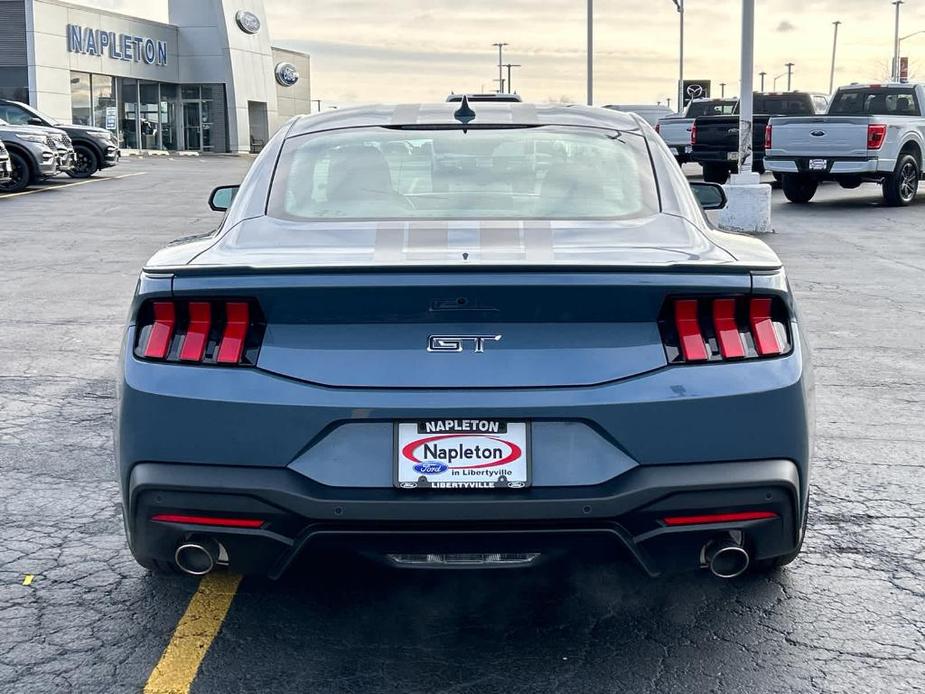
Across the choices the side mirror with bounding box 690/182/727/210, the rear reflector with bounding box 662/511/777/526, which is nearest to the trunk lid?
the rear reflector with bounding box 662/511/777/526

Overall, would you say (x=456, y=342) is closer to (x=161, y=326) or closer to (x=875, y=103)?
(x=161, y=326)

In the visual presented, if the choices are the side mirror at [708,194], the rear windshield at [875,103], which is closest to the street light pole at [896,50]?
the rear windshield at [875,103]

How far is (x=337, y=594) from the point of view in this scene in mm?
4008

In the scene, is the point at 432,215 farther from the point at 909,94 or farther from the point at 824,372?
the point at 909,94

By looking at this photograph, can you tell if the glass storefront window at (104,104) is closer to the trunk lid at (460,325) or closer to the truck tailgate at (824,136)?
the truck tailgate at (824,136)

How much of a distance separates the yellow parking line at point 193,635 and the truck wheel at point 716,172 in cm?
2292

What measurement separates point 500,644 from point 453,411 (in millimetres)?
880

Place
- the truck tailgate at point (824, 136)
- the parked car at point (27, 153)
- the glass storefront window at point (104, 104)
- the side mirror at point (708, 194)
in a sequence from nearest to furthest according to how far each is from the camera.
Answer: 1. the side mirror at point (708, 194)
2. the truck tailgate at point (824, 136)
3. the parked car at point (27, 153)
4. the glass storefront window at point (104, 104)

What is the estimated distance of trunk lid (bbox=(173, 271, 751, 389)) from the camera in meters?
3.19

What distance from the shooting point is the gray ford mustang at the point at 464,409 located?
317 centimetres

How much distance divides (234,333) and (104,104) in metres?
50.4

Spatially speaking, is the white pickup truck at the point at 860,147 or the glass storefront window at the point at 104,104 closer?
the white pickup truck at the point at 860,147

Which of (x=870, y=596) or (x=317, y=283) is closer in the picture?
(x=317, y=283)

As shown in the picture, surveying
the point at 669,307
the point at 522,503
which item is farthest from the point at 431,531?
the point at 669,307
